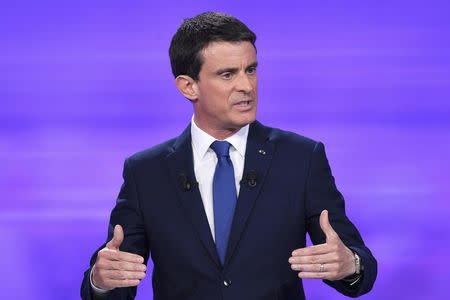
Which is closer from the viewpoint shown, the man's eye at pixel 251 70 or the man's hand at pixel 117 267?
the man's hand at pixel 117 267

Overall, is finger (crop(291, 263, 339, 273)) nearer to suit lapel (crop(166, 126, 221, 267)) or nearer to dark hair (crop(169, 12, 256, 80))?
suit lapel (crop(166, 126, 221, 267))

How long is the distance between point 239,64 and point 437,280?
5.55 ft

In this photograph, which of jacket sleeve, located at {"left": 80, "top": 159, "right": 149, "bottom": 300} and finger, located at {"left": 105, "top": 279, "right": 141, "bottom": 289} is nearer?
finger, located at {"left": 105, "top": 279, "right": 141, "bottom": 289}

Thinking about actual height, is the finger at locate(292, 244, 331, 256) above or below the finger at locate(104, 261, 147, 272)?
above

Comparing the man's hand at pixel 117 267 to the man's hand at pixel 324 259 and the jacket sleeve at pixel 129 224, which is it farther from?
the man's hand at pixel 324 259

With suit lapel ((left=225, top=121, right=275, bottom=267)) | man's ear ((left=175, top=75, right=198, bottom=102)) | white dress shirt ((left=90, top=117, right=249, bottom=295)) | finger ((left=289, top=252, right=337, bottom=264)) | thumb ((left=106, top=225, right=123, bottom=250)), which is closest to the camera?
finger ((left=289, top=252, right=337, bottom=264))

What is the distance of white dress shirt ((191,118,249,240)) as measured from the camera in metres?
3.29

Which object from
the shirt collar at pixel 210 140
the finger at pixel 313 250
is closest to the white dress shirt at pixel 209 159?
the shirt collar at pixel 210 140

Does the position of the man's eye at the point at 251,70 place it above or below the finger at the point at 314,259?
above

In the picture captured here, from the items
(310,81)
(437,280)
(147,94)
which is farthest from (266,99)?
(437,280)

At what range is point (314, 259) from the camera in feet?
9.43

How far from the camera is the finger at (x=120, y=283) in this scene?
294cm

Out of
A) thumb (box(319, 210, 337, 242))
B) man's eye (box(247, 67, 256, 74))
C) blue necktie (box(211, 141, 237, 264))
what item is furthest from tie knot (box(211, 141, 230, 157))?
thumb (box(319, 210, 337, 242))

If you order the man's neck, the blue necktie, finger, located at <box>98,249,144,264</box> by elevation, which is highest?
the man's neck
